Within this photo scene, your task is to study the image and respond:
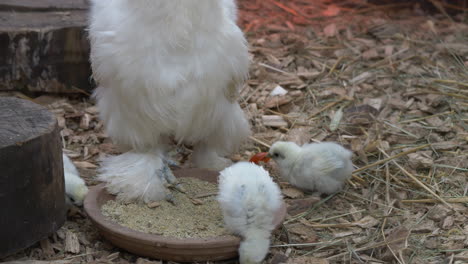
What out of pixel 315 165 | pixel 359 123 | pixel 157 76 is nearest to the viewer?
pixel 157 76

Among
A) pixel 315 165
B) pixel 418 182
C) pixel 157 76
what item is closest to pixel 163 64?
pixel 157 76

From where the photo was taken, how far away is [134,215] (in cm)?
328

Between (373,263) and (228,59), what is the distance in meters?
1.23

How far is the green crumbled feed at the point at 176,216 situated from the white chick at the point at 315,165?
512 millimetres

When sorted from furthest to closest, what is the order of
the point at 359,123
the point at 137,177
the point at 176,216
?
the point at 359,123 < the point at 137,177 < the point at 176,216

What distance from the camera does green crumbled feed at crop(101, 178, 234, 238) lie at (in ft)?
10.3

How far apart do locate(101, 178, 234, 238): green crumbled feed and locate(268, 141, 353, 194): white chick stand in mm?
512

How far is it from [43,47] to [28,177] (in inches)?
74.4

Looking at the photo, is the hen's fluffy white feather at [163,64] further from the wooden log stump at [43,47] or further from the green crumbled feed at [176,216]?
the wooden log stump at [43,47]

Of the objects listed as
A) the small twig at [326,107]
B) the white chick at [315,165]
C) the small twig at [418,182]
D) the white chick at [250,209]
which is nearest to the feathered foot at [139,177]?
the white chick at [250,209]

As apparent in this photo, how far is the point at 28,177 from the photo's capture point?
9.45 feet

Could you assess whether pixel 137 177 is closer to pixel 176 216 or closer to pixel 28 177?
pixel 176 216

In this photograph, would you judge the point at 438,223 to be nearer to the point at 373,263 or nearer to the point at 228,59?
the point at 373,263

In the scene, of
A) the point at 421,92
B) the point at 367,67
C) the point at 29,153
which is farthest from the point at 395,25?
the point at 29,153
